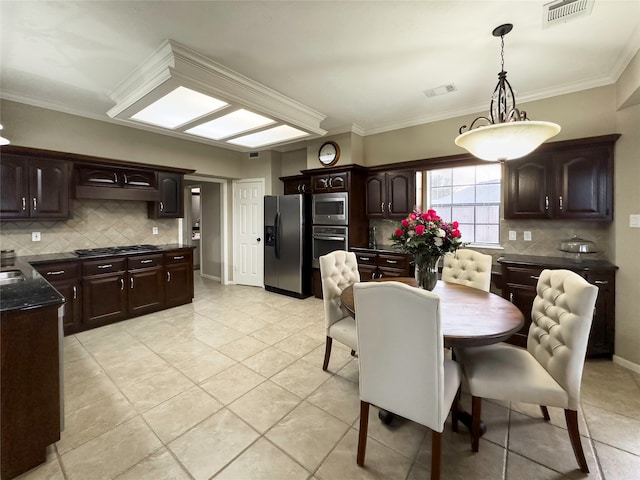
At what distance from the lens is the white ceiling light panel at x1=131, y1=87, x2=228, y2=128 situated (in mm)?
2934

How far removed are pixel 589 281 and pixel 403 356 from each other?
8.11 ft

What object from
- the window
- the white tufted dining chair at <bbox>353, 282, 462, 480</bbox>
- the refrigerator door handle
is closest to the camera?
the white tufted dining chair at <bbox>353, 282, 462, 480</bbox>

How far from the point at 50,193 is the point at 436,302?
4.38 m

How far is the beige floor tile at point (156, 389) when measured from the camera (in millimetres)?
2113

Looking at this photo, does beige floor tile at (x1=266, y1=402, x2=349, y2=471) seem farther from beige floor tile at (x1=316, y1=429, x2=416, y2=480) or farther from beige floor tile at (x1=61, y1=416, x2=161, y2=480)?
beige floor tile at (x1=61, y1=416, x2=161, y2=480)

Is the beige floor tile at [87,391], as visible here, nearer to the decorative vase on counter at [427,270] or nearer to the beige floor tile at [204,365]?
the beige floor tile at [204,365]

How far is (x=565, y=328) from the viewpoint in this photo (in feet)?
5.02

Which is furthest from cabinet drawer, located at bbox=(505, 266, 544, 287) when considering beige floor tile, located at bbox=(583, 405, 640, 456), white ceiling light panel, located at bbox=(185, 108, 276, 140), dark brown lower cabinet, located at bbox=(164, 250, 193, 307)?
dark brown lower cabinet, located at bbox=(164, 250, 193, 307)

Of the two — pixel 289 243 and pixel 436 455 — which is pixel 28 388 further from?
pixel 289 243

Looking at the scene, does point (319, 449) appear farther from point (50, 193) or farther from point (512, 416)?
point (50, 193)

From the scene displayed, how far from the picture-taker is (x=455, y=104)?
362 centimetres

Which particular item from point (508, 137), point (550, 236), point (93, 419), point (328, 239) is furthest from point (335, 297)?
point (550, 236)

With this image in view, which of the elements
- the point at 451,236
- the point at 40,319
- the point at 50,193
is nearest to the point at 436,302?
the point at 451,236

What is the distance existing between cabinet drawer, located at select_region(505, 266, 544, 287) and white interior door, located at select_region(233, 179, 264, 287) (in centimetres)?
408
